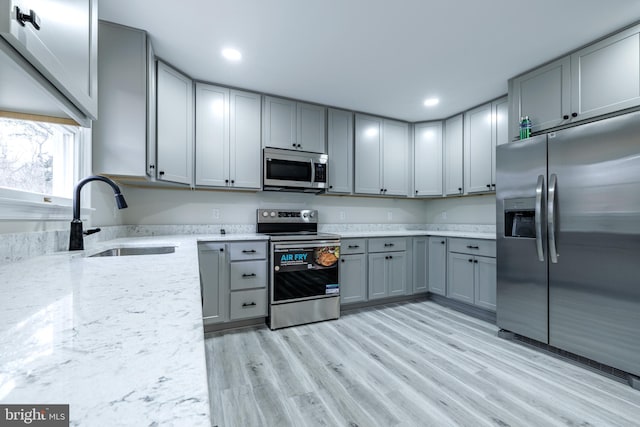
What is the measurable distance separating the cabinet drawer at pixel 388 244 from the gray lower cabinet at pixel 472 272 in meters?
0.54

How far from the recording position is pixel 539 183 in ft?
7.14

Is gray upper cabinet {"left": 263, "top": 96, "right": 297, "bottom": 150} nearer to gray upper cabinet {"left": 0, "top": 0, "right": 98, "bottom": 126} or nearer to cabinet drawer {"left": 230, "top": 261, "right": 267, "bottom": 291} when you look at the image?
cabinet drawer {"left": 230, "top": 261, "right": 267, "bottom": 291}

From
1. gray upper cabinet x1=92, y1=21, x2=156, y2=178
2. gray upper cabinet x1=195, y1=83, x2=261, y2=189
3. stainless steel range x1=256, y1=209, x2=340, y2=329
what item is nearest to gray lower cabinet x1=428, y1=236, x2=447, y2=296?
stainless steel range x1=256, y1=209, x2=340, y2=329

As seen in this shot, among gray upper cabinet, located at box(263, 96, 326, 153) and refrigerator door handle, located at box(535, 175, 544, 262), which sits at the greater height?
gray upper cabinet, located at box(263, 96, 326, 153)

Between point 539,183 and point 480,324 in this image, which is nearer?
point 539,183

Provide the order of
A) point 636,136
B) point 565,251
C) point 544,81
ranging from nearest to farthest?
point 636,136 → point 565,251 → point 544,81

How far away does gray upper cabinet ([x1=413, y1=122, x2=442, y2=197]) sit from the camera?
377cm

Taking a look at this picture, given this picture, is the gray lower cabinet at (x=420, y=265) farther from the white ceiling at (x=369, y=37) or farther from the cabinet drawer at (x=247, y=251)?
the cabinet drawer at (x=247, y=251)

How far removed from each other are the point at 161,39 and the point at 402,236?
10.1 ft

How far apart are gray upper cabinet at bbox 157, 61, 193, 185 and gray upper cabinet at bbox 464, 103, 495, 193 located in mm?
3173

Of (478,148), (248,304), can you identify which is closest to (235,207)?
(248,304)

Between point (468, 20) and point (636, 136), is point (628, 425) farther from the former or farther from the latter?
point (468, 20)

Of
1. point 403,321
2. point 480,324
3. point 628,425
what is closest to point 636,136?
point 628,425

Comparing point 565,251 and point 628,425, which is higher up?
point 565,251
